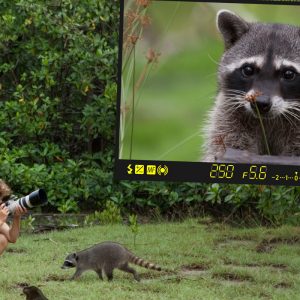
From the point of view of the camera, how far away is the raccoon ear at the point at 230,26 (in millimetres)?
7543

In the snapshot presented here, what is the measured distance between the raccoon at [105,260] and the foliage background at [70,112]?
2677 mm

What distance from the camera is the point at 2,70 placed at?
1091 centimetres

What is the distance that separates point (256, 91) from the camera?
24.5 feet

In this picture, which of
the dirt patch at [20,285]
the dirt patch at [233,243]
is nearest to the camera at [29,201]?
the dirt patch at [20,285]

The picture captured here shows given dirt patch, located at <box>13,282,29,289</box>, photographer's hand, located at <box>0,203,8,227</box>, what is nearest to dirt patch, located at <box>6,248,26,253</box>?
dirt patch, located at <box>13,282,29,289</box>

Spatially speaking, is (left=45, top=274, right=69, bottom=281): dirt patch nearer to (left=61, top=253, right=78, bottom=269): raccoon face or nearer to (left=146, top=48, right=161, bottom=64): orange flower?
(left=61, top=253, right=78, bottom=269): raccoon face

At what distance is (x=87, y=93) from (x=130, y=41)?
10.9ft

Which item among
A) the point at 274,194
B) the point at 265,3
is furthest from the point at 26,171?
the point at 265,3

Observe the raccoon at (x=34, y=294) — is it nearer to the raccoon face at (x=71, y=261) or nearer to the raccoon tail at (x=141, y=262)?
the raccoon face at (x=71, y=261)

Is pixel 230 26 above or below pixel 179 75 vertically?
above

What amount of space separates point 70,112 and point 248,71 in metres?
3.99

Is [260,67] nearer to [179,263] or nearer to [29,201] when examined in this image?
[179,263]

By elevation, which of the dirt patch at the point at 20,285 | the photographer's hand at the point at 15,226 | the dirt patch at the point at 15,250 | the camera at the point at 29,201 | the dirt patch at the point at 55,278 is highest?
the camera at the point at 29,201

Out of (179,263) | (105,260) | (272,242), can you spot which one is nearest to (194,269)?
(179,263)
